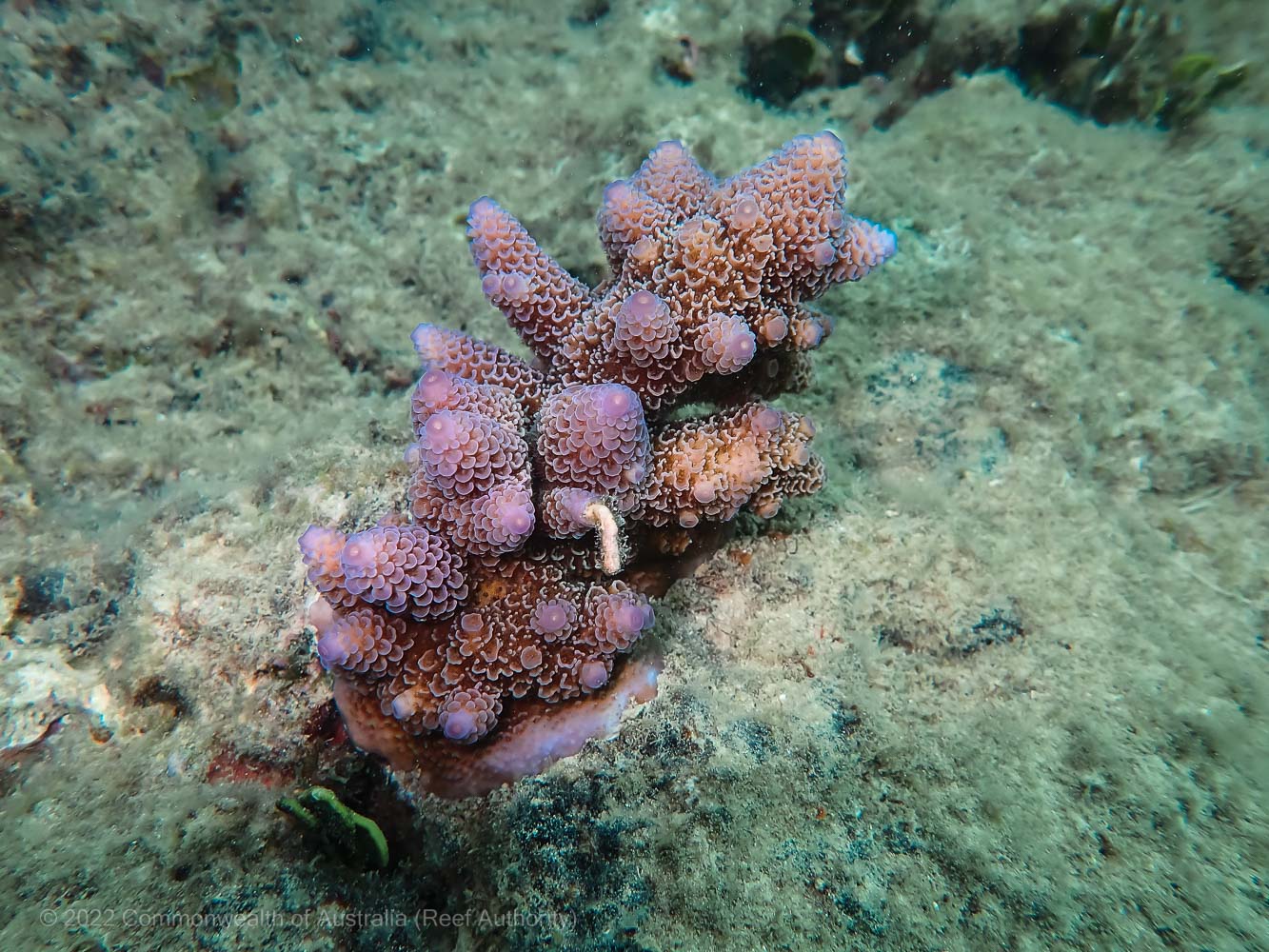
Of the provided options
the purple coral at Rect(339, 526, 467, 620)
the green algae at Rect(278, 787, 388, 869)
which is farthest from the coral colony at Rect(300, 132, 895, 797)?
the green algae at Rect(278, 787, 388, 869)

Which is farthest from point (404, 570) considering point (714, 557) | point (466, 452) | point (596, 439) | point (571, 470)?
point (714, 557)

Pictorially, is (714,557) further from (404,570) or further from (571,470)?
(404,570)

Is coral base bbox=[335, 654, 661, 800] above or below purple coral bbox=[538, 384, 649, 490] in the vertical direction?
below

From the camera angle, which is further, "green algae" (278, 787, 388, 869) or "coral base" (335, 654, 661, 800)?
"coral base" (335, 654, 661, 800)

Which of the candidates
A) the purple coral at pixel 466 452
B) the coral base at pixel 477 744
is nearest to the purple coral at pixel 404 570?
the purple coral at pixel 466 452

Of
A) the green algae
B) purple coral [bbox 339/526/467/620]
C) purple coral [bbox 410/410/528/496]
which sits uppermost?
purple coral [bbox 410/410/528/496]

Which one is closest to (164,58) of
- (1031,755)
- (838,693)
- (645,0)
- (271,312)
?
(271,312)

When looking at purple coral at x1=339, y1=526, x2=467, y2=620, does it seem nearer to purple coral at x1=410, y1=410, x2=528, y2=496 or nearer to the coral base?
purple coral at x1=410, y1=410, x2=528, y2=496
